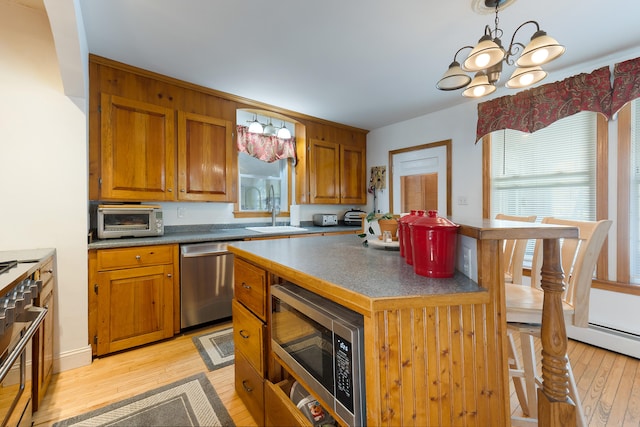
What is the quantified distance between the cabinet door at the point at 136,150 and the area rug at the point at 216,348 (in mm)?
1329

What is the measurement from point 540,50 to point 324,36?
1.36 meters

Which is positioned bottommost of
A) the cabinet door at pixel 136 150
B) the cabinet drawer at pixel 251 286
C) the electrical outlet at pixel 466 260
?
the cabinet drawer at pixel 251 286

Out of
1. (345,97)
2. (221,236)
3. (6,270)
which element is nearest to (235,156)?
(221,236)

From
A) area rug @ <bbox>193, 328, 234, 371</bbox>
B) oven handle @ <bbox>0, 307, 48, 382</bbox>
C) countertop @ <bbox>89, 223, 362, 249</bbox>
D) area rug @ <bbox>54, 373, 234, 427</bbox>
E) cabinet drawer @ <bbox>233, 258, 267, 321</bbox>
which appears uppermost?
countertop @ <bbox>89, 223, 362, 249</bbox>

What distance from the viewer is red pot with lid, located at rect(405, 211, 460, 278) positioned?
2.76 feet

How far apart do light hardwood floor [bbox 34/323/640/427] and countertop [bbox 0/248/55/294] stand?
853mm

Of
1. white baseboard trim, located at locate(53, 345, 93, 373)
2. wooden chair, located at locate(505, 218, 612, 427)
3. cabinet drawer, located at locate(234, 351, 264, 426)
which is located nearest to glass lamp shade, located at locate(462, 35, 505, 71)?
wooden chair, located at locate(505, 218, 612, 427)

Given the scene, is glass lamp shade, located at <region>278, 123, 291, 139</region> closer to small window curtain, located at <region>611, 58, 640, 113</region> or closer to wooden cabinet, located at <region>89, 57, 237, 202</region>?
wooden cabinet, located at <region>89, 57, 237, 202</region>

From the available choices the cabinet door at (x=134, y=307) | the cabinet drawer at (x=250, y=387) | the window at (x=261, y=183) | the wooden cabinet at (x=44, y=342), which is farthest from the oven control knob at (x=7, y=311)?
the window at (x=261, y=183)

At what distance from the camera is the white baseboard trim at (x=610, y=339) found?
2.08 metres

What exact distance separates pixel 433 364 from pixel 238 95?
3.06m

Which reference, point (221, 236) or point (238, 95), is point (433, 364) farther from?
point (238, 95)

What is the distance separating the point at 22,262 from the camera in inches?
57.6

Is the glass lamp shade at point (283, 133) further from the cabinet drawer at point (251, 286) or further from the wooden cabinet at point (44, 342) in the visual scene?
the wooden cabinet at point (44, 342)
